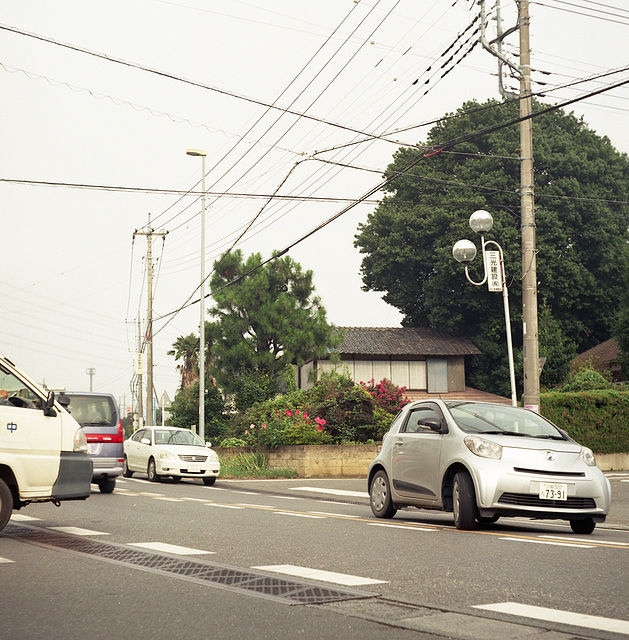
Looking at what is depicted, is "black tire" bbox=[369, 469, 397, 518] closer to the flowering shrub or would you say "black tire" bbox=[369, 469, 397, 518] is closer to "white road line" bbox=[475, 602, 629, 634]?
"white road line" bbox=[475, 602, 629, 634]

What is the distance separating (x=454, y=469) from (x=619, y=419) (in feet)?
60.9

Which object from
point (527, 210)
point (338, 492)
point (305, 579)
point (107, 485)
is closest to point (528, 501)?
point (305, 579)

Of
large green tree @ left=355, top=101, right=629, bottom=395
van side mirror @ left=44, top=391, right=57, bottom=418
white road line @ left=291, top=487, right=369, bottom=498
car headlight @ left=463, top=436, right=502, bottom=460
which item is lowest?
white road line @ left=291, top=487, right=369, bottom=498

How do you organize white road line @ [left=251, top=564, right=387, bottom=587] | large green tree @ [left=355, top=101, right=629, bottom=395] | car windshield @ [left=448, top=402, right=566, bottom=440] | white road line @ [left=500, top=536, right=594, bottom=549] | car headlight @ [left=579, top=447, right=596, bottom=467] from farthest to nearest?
large green tree @ [left=355, top=101, right=629, bottom=395] → car windshield @ [left=448, top=402, right=566, bottom=440] → car headlight @ [left=579, top=447, right=596, bottom=467] → white road line @ [left=500, top=536, right=594, bottom=549] → white road line @ [left=251, top=564, right=387, bottom=587]

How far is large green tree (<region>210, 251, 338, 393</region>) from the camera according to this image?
44.3 meters

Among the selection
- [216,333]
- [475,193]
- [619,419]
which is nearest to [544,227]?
[475,193]

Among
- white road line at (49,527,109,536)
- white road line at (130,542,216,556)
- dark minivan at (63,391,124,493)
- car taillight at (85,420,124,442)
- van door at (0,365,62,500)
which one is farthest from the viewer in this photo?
car taillight at (85,420,124,442)

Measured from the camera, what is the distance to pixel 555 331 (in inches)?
1697

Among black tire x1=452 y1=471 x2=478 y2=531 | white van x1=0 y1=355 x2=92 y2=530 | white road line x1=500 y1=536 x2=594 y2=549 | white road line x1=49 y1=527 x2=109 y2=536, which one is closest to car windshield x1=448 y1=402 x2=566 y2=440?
black tire x1=452 y1=471 x2=478 y2=531

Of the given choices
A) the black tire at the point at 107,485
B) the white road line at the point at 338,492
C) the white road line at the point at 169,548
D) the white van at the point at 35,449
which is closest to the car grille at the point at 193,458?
the white road line at the point at 338,492

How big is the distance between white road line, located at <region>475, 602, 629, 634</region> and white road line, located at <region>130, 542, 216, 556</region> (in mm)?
3328

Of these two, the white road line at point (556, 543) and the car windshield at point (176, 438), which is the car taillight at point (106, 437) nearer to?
the car windshield at point (176, 438)

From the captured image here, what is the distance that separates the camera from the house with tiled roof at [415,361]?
2085 inches

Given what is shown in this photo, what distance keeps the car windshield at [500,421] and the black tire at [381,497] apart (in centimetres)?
152
